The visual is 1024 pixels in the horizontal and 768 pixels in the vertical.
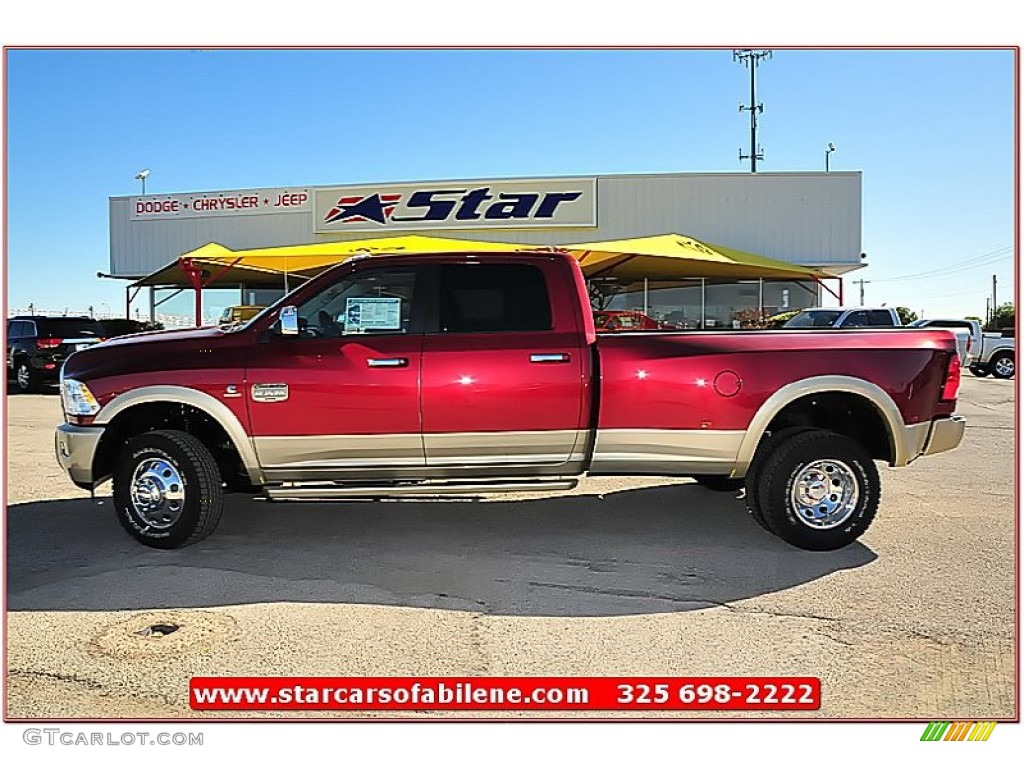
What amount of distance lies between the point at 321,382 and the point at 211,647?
1765mm

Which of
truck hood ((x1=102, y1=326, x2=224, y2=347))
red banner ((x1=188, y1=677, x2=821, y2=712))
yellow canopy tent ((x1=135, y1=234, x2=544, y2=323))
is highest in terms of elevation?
yellow canopy tent ((x1=135, y1=234, x2=544, y2=323))

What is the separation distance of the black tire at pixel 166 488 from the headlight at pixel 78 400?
305 millimetres

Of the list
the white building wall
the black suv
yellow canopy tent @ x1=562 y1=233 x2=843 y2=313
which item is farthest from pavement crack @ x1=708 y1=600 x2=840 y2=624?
the black suv

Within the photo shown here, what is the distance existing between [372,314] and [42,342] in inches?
522

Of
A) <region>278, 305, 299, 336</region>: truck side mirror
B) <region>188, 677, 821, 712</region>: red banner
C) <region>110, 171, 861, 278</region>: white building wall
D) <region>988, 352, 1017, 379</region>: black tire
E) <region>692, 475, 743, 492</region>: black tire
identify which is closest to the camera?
<region>188, 677, 821, 712</region>: red banner

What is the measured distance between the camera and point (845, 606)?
4.56m

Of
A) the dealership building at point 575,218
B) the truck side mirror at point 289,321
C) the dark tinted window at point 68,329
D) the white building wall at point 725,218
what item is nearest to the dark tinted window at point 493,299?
the truck side mirror at point 289,321

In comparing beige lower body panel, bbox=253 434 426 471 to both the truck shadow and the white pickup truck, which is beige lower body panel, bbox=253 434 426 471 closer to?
the truck shadow

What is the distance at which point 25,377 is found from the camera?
1664 centimetres

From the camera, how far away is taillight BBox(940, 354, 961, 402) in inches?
221

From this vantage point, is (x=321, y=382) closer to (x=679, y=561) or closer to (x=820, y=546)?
(x=679, y=561)

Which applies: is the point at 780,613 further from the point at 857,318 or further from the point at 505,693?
the point at 857,318

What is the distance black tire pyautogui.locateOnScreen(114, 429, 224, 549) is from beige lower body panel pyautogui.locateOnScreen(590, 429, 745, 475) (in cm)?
237

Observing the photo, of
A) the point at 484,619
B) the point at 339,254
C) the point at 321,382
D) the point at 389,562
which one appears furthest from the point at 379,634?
the point at 339,254
